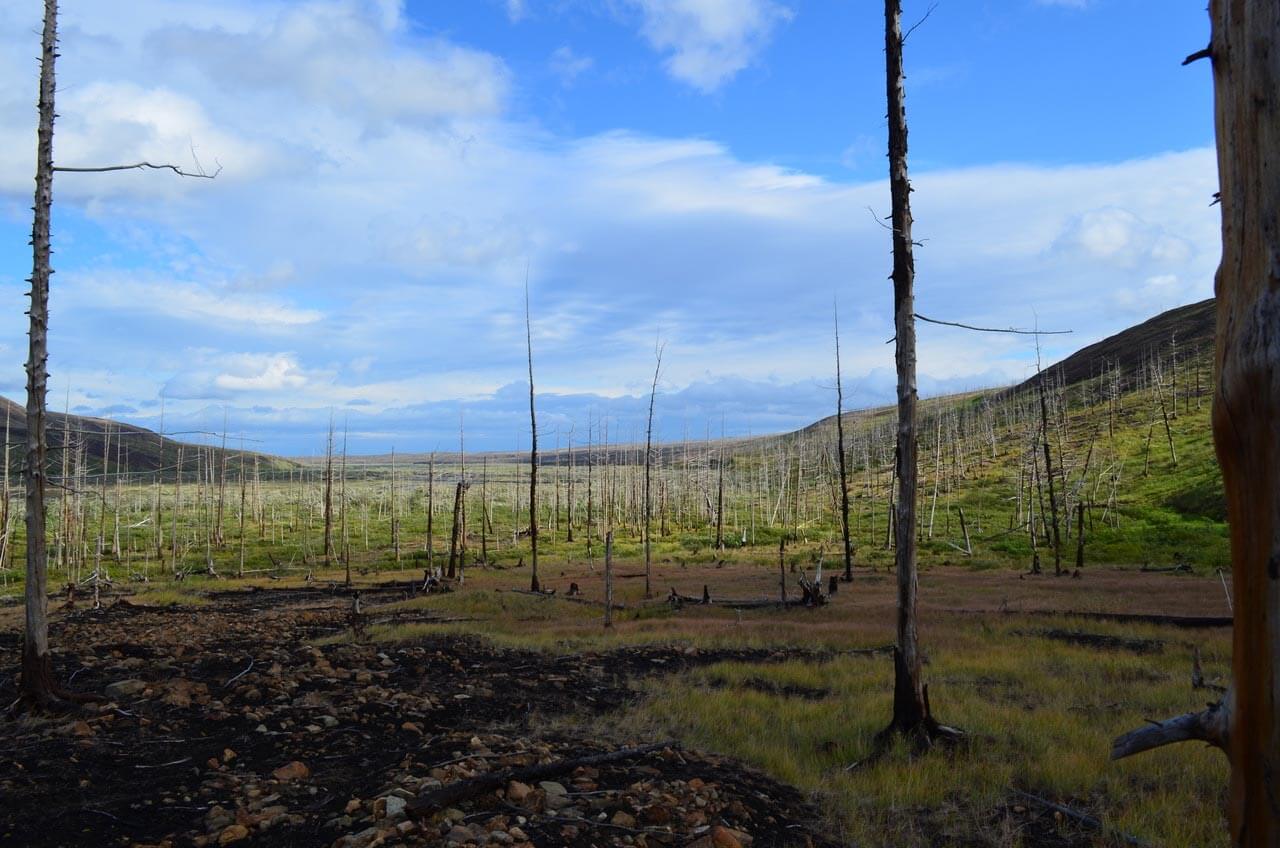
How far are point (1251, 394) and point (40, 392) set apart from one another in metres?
11.3

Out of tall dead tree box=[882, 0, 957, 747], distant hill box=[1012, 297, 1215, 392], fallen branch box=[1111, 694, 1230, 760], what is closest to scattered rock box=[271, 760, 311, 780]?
tall dead tree box=[882, 0, 957, 747]

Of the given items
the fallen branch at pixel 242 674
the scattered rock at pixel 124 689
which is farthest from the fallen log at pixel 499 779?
the scattered rock at pixel 124 689

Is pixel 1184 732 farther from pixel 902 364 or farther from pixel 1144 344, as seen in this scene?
pixel 1144 344

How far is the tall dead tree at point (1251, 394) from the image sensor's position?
2738mm

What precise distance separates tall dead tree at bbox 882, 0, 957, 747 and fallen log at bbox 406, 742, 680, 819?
9.50ft

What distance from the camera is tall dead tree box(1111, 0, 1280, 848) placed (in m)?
2.74

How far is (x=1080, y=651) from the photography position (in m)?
14.7

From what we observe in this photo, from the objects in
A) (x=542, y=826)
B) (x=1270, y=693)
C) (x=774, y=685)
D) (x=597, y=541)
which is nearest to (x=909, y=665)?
(x=774, y=685)

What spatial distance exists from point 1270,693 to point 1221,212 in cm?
183

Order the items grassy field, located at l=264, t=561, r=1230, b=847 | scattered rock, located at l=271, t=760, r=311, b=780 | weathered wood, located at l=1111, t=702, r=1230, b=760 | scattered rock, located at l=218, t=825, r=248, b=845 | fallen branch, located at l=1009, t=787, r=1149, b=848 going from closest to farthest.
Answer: weathered wood, located at l=1111, t=702, r=1230, b=760 < scattered rock, located at l=218, t=825, r=248, b=845 < fallen branch, located at l=1009, t=787, r=1149, b=848 < grassy field, located at l=264, t=561, r=1230, b=847 < scattered rock, located at l=271, t=760, r=311, b=780

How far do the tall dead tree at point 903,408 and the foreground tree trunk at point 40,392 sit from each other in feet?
31.6

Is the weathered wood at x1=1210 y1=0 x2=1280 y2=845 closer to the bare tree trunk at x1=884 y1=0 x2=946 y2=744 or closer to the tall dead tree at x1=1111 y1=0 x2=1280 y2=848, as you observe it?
the tall dead tree at x1=1111 y1=0 x2=1280 y2=848

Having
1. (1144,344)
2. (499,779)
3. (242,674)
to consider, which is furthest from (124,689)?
(1144,344)

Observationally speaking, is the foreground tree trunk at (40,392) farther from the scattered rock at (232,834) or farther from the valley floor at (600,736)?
the scattered rock at (232,834)
